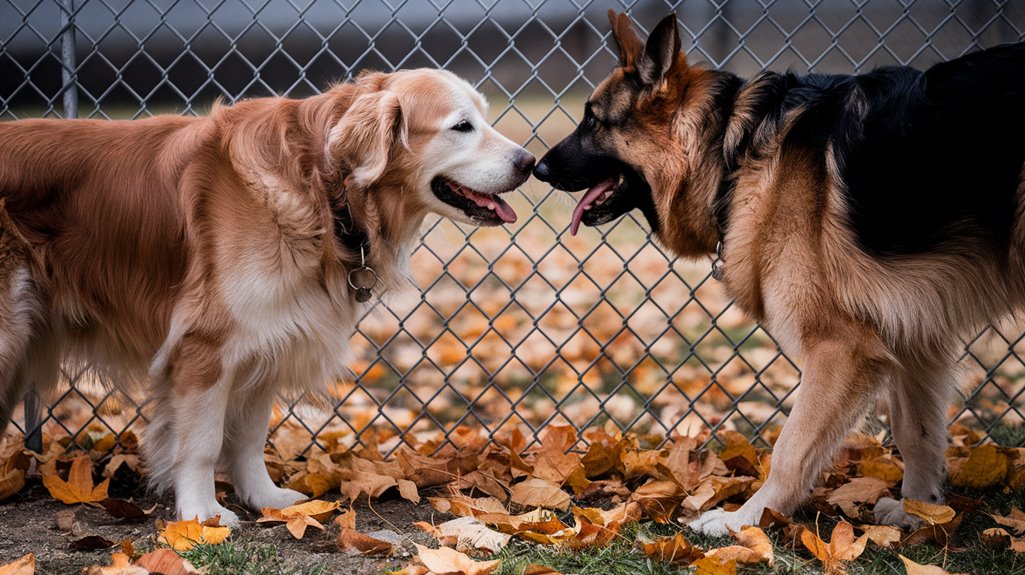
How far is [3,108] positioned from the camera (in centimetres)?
374

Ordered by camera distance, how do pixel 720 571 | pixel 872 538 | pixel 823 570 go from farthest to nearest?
pixel 872 538
pixel 823 570
pixel 720 571

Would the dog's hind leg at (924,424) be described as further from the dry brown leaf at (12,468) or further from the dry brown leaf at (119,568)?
the dry brown leaf at (12,468)

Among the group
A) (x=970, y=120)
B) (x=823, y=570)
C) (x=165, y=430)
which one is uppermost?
(x=970, y=120)

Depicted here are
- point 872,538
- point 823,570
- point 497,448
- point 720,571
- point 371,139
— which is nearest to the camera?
point 720,571

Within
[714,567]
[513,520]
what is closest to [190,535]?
[513,520]

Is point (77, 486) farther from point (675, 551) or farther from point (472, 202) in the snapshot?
point (675, 551)

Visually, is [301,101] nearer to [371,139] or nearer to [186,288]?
[371,139]

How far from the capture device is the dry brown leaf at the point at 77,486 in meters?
3.02

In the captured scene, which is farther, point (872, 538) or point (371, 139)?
point (371, 139)

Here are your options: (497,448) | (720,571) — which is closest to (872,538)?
(720,571)

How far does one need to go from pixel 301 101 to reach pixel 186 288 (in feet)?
2.28

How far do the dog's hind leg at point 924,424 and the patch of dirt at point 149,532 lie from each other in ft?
5.12

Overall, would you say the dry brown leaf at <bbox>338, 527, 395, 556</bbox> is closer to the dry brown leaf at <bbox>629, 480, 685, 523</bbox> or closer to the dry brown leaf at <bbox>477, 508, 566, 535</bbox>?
the dry brown leaf at <bbox>477, 508, 566, 535</bbox>

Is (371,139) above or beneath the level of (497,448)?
above
